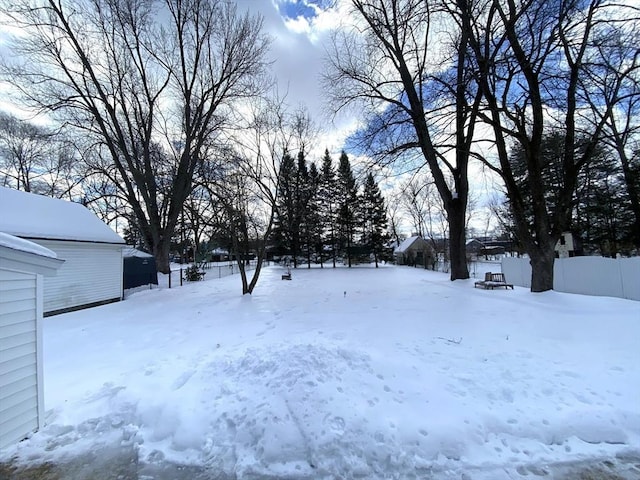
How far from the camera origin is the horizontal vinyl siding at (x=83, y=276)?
376 inches

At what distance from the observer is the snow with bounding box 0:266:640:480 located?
260 cm

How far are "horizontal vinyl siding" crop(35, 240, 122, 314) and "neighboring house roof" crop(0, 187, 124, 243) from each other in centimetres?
28

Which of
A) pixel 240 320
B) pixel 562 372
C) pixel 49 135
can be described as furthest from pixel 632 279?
pixel 49 135

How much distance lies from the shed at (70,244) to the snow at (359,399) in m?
4.75

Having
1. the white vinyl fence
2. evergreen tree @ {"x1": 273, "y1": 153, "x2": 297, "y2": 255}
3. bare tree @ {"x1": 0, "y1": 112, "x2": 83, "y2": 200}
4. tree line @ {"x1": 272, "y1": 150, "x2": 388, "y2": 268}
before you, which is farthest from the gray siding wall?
tree line @ {"x1": 272, "y1": 150, "x2": 388, "y2": 268}

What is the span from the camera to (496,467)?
96.0 inches

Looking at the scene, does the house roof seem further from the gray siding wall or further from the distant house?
the distant house

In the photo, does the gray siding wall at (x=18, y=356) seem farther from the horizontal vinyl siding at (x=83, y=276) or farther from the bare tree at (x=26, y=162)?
the bare tree at (x=26, y=162)

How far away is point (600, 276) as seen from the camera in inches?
396

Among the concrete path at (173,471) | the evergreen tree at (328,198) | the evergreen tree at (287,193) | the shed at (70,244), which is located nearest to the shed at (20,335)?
the concrete path at (173,471)

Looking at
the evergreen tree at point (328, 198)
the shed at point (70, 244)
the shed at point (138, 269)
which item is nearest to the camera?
the shed at point (70, 244)

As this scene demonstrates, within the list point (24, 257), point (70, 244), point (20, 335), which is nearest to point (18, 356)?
point (20, 335)

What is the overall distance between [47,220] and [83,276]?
2132 mm

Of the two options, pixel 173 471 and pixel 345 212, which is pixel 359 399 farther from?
pixel 345 212
